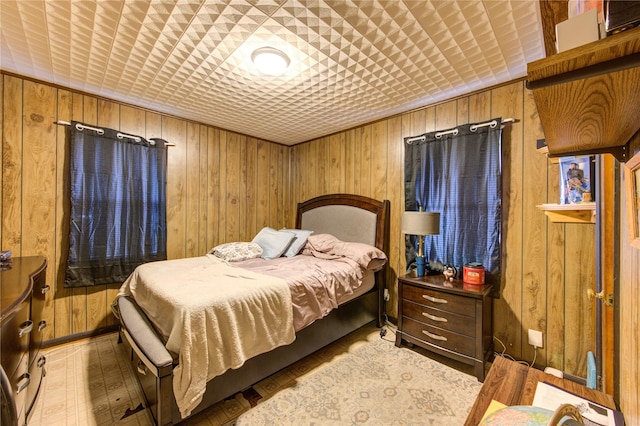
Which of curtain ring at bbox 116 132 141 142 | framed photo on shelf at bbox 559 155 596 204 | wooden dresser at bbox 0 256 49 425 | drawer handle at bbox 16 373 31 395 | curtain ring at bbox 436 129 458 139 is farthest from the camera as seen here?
curtain ring at bbox 116 132 141 142

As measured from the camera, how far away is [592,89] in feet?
1.76

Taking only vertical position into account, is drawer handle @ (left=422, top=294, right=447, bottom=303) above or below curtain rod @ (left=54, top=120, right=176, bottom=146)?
below

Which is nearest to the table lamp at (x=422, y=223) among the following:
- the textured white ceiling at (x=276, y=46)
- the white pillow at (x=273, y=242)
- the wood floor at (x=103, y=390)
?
the textured white ceiling at (x=276, y=46)

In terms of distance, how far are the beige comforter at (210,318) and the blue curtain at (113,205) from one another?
807mm

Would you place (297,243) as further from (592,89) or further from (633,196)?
(592,89)

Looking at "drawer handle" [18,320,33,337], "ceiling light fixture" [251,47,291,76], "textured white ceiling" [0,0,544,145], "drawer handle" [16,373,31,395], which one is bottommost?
"drawer handle" [16,373,31,395]

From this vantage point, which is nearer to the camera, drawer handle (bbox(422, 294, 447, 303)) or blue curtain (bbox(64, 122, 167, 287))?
drawer handle (bbox(422, 294, 447, 303))

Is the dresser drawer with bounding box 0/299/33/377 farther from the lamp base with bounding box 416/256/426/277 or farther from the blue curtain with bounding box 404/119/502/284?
the blue curtain with bounding box 404/119/502/284

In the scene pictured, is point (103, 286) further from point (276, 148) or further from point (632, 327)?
point (632, 327)

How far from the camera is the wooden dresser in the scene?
120cm

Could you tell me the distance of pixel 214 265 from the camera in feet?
8.75

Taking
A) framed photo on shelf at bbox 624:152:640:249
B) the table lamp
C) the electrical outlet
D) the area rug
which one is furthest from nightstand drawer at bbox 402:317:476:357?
framed photo on shelf at bbox 624:152:640:249

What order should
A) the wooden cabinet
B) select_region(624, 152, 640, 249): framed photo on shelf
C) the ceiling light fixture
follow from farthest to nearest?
1. the ceiling light fixture
2. select_region(624, 152, 640, 249): framed photo on shelf
3. the wooden cabinet

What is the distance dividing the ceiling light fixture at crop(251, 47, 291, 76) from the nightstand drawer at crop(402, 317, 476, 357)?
2.52m
